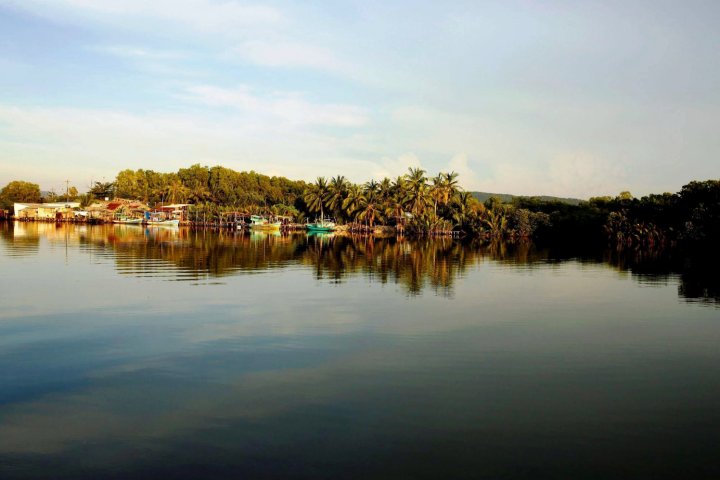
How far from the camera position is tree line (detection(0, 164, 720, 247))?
3041 inches

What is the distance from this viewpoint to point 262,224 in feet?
351

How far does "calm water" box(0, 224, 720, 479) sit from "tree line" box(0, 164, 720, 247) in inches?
2403

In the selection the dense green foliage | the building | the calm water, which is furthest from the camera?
the dense green foliage

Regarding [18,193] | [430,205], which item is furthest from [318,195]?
[18,193]

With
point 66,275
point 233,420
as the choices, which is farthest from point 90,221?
point 233,420

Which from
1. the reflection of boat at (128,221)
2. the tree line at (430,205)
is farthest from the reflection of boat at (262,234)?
the reflection of boat at (128,221)

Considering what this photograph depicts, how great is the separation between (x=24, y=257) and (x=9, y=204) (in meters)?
121

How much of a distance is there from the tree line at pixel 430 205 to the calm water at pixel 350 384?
200 feet

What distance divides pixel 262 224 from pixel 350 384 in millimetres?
97568

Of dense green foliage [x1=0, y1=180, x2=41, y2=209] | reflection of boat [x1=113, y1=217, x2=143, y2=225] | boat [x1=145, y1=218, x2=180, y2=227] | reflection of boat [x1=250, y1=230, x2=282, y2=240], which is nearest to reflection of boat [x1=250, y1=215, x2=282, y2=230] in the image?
reflection of boat [x1=250, y1=230, x2=282, y2=240]

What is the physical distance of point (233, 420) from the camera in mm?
9594

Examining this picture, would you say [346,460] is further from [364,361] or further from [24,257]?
[24,257]

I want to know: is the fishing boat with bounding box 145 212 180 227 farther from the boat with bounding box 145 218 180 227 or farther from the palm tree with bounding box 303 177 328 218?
the palm tree with bounding box 303 177 328 218

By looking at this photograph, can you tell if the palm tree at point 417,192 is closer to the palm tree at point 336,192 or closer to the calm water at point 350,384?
the palm tree at point 336,192
